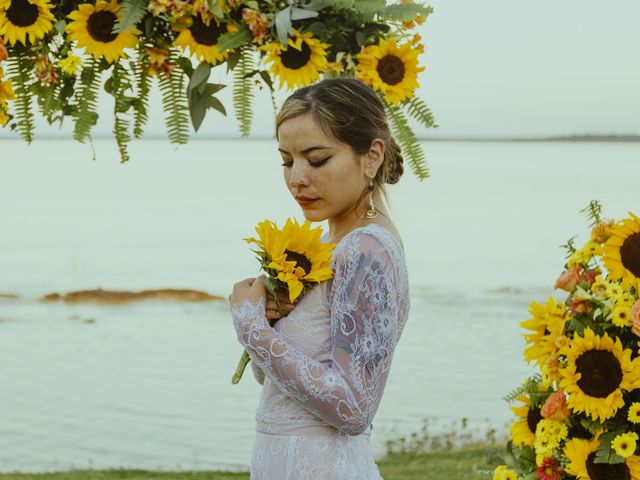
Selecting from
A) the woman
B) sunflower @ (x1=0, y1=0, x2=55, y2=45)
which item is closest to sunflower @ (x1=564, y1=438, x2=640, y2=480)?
the woman

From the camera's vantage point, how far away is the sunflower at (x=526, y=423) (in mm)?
3176

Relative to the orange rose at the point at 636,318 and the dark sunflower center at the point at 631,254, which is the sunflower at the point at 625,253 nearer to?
the dark sunflower center at the point at 631,254

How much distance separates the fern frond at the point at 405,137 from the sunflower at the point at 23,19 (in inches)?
34.6

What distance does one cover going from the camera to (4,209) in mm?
35344

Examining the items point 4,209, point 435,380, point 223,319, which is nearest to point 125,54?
point 435,380

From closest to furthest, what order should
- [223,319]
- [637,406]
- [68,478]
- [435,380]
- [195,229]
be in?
[637,406]
[68,478]
[435,380]
[223,319]
[195,229]

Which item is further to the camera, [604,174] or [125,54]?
[604,174]

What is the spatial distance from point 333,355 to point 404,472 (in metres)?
5.74

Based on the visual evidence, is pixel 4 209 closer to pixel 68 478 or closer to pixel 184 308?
pixel 184 308

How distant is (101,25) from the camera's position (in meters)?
2.33

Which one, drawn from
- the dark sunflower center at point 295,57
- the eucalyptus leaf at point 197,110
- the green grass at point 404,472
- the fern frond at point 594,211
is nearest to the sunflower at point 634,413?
the fern frond at point 594,211

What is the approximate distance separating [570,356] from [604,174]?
210 ft

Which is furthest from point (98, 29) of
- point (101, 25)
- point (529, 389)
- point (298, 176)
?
point (529, 389)

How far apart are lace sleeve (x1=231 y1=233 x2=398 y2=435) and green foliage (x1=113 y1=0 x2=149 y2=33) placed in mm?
757
